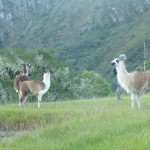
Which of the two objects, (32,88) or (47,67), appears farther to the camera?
(47,67)

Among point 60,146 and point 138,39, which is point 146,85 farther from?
point 138,39

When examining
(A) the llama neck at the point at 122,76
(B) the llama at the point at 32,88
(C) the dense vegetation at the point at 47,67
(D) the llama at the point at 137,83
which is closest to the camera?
(D) the llama at the point at 137,83

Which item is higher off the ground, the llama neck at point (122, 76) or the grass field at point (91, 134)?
the llama neck at point (122, 76)

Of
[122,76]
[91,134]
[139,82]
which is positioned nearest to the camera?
[91,134]

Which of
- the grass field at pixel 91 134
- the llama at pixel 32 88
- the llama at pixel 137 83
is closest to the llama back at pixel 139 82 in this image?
the llama at pixel 137 83

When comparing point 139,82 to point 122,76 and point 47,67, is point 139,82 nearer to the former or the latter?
point 122,76

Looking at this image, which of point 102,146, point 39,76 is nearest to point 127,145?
point 102,146

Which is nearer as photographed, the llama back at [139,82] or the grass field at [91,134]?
the grass field at [91,134]

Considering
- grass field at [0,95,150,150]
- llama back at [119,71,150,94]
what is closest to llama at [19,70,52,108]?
llama back at [119,71,150,94]

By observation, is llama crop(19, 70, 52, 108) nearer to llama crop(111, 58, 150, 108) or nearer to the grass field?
llama crop(111, 58, 150, 108)

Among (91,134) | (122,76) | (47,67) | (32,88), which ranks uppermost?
(47,67)

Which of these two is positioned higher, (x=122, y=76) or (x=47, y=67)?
(x=47, y=67)

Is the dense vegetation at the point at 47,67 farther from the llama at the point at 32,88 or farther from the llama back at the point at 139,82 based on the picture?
the llama back at the point at 139,82

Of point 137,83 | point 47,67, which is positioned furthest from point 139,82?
point 47,67
